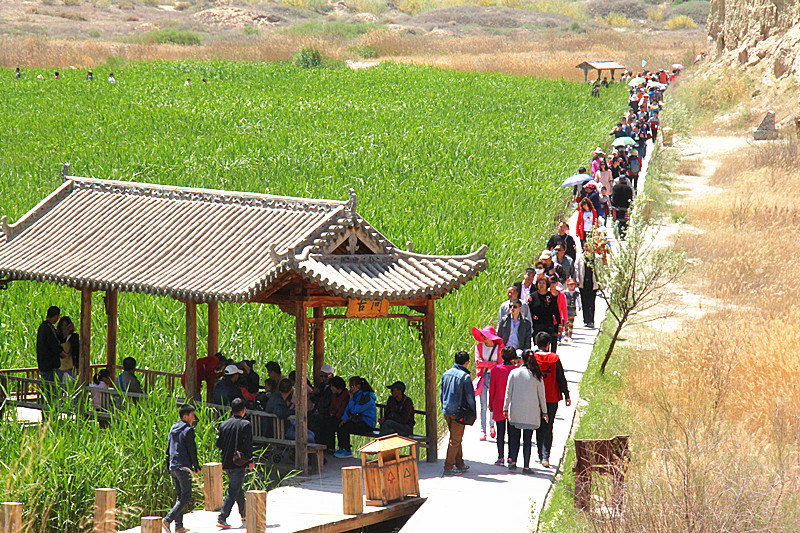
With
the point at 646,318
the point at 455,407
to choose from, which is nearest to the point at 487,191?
the point at 646,318

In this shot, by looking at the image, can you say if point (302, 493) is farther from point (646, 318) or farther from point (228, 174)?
point (228, 174)

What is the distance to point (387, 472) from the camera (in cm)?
1077

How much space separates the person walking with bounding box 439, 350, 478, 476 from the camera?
11750 mm

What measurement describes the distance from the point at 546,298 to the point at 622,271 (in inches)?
77.6

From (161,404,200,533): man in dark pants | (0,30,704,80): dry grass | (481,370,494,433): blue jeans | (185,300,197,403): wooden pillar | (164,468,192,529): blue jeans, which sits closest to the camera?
(164,468,192,529): blue jeans

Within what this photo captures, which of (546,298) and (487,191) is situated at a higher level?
(487,191)

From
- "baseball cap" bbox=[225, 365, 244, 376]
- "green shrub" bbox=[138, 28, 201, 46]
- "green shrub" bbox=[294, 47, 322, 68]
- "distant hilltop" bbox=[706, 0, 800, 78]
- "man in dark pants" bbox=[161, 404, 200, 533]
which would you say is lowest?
"man in dark pants" bbox=[161, 404, 200, 533]

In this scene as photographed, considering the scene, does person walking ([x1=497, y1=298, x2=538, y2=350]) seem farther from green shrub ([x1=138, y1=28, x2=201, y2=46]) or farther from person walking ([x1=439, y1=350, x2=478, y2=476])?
green shrub ([x1=138, y1=28, x2=201, y2=46])

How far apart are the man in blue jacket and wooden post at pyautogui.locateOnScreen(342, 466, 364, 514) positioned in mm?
1753

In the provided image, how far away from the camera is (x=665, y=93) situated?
185 feet

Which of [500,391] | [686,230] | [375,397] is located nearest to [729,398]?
[500,391]

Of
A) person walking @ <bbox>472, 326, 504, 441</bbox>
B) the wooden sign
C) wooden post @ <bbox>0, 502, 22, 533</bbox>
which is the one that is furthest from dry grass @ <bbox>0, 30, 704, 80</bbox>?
wooden post @ <bbox>0, 502, 22, 533</bbox>

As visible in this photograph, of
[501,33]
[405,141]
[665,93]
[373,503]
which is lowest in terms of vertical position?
[373,503]

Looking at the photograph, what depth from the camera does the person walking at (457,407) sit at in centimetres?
1175
